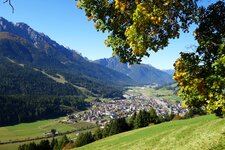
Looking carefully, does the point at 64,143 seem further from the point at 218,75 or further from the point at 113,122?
the point at 218,75

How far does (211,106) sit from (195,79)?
5.83ft

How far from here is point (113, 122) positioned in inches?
4828

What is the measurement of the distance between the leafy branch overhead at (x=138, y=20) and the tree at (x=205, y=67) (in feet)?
3.57

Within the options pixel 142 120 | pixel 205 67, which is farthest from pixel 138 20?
pixel 142 120

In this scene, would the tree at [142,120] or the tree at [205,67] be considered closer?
the tree at [205,67]

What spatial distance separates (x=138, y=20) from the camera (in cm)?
1900

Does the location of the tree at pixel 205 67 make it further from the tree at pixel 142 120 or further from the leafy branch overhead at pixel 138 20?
the tree at pixel 142 120

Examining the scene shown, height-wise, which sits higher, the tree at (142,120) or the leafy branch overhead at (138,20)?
the leafy branch overhead at (138,20)

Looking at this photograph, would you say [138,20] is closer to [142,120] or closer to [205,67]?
[205,67]

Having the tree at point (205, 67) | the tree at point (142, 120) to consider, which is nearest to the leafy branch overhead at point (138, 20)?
the tree at point (205, 67)

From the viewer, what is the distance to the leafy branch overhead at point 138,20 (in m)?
18.9

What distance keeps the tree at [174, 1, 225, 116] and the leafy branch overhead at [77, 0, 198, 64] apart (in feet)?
3.57

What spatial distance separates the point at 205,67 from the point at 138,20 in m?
5.00

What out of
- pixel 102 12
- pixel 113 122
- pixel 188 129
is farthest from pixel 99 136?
pixel 102 12
